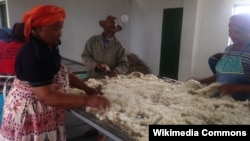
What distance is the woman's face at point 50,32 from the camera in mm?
1260

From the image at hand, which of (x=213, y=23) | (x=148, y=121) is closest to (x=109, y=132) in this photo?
(x=148, y=121)

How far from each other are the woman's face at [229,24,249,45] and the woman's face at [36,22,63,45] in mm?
1149

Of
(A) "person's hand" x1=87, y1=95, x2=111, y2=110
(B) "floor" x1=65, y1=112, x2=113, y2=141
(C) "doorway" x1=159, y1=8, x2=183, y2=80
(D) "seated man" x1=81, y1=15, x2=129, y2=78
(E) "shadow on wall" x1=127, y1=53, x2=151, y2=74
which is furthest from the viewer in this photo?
(E) "shadow on wall" x1=127, y1=53, x2=151, y2=74

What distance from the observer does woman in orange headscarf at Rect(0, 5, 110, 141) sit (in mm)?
1208

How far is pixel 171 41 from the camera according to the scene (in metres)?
5.35

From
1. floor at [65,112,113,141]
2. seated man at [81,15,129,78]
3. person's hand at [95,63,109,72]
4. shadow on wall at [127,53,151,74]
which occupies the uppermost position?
seated man at [81,15,129,78]

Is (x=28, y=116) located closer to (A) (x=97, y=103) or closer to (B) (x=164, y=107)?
(A) (x=97, y=103)

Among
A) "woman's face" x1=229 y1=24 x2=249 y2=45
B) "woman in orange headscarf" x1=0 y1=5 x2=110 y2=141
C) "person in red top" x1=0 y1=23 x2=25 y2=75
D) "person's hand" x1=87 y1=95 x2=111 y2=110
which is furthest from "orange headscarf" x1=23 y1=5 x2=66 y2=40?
"woman's face" x1=229 y1=24 x2=249 y2=45

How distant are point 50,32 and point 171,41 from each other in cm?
434

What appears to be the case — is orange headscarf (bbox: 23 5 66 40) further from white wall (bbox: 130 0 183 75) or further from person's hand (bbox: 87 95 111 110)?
white wall (bbox: 130 0 183 75)

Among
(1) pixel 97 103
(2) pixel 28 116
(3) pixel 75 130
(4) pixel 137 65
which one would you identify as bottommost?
(3) pixel 75 130

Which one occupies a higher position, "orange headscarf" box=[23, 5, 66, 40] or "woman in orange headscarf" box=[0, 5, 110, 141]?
"orange headscarf" box=[23, 5, 66, 40]

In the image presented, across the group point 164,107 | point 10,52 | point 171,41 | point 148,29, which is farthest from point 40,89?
point 148,29

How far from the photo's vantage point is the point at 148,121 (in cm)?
117
